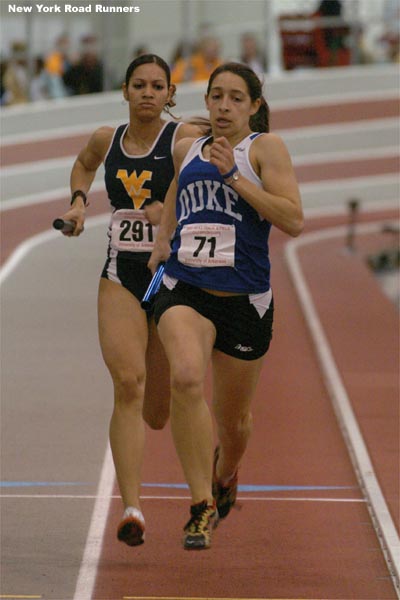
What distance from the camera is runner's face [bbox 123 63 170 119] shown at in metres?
6.86

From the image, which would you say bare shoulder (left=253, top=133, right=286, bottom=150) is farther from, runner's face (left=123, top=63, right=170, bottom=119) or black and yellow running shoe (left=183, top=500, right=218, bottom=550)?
black and yellow running shoe (left=183, top=500, right=218, bottom=550)

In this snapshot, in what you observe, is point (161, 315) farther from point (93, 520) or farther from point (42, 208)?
point (42, 208)

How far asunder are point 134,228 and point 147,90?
64 centimetres

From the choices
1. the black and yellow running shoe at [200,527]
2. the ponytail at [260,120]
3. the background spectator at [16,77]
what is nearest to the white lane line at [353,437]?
the black and yellow running shoe at [200,527]

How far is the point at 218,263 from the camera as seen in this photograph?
247 inches

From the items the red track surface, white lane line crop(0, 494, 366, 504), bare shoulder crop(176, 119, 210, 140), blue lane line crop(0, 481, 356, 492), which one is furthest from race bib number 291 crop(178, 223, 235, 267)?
blue lane line crop(0, 481, 356, 492)

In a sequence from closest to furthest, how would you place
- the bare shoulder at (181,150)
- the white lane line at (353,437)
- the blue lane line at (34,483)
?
1. the bare shoulder at (181,150)
2. the white lane line at (353,437)
3. the blue lane line at (34,483)

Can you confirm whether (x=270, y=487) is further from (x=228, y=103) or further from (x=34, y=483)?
(x=228, y=103)

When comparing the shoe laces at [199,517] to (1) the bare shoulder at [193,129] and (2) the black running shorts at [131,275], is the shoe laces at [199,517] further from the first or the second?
(1) the bare shoulder at [193,129]

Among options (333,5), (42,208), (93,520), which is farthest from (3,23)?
(93,520)

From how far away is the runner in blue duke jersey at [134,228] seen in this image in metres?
6.68

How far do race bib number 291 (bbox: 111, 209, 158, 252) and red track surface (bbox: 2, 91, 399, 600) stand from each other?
1.53 meters

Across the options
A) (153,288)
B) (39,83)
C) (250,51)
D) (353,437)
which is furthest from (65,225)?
(250,51)

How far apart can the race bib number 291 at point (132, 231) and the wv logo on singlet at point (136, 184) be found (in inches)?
2.2
